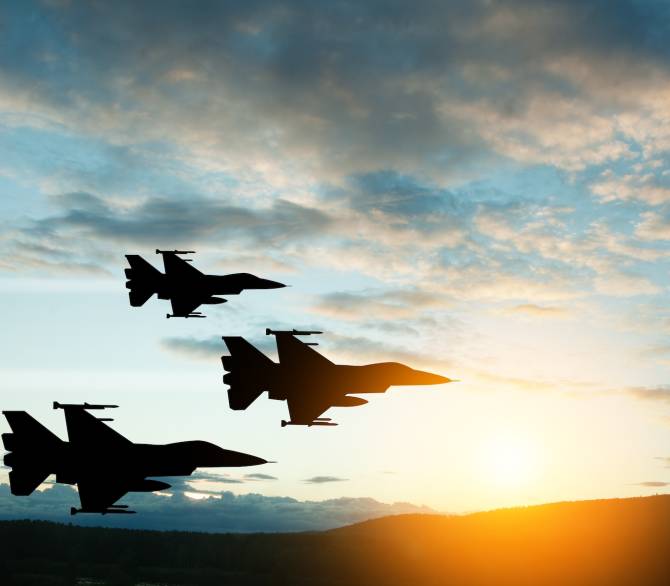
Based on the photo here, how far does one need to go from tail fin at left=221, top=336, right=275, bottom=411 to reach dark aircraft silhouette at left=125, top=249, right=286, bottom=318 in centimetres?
606

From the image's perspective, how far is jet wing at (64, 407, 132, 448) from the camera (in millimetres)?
68938

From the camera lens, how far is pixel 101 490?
69.3 m

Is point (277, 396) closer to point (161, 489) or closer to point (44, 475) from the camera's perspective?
point (161, 489)

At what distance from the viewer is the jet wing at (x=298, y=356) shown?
242 ft

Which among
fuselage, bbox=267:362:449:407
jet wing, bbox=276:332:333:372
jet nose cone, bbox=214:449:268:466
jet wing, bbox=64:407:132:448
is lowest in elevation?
jet nose cone, bbox=214:449:268:466

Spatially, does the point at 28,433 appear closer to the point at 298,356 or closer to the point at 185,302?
the point at 185,302

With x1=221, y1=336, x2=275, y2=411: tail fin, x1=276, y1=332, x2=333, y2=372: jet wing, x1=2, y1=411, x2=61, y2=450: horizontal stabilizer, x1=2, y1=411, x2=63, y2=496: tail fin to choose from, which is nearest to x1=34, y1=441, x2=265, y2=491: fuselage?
x1=2, y1=411, x2=63, y2=496: tail fin

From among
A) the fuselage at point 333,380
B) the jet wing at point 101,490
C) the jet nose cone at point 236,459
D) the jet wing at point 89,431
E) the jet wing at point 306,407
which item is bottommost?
the jet wing at point 101,490

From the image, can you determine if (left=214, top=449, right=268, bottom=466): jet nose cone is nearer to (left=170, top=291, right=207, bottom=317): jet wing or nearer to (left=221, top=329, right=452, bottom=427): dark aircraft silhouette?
(left=221, top=329, right=452, bottom=427): dark aircraft silhouette

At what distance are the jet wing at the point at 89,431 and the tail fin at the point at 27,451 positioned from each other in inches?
124

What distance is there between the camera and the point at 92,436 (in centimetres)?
6931

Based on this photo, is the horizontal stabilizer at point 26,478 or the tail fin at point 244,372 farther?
the tail fin at point 244,372

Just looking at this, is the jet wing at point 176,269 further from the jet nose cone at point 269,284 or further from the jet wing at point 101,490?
the jet wing at point 101,490

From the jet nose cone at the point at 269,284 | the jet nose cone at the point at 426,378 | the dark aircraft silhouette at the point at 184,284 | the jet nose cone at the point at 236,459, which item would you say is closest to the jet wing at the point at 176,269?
the dark aircraft silhouette at the point at 184,284
